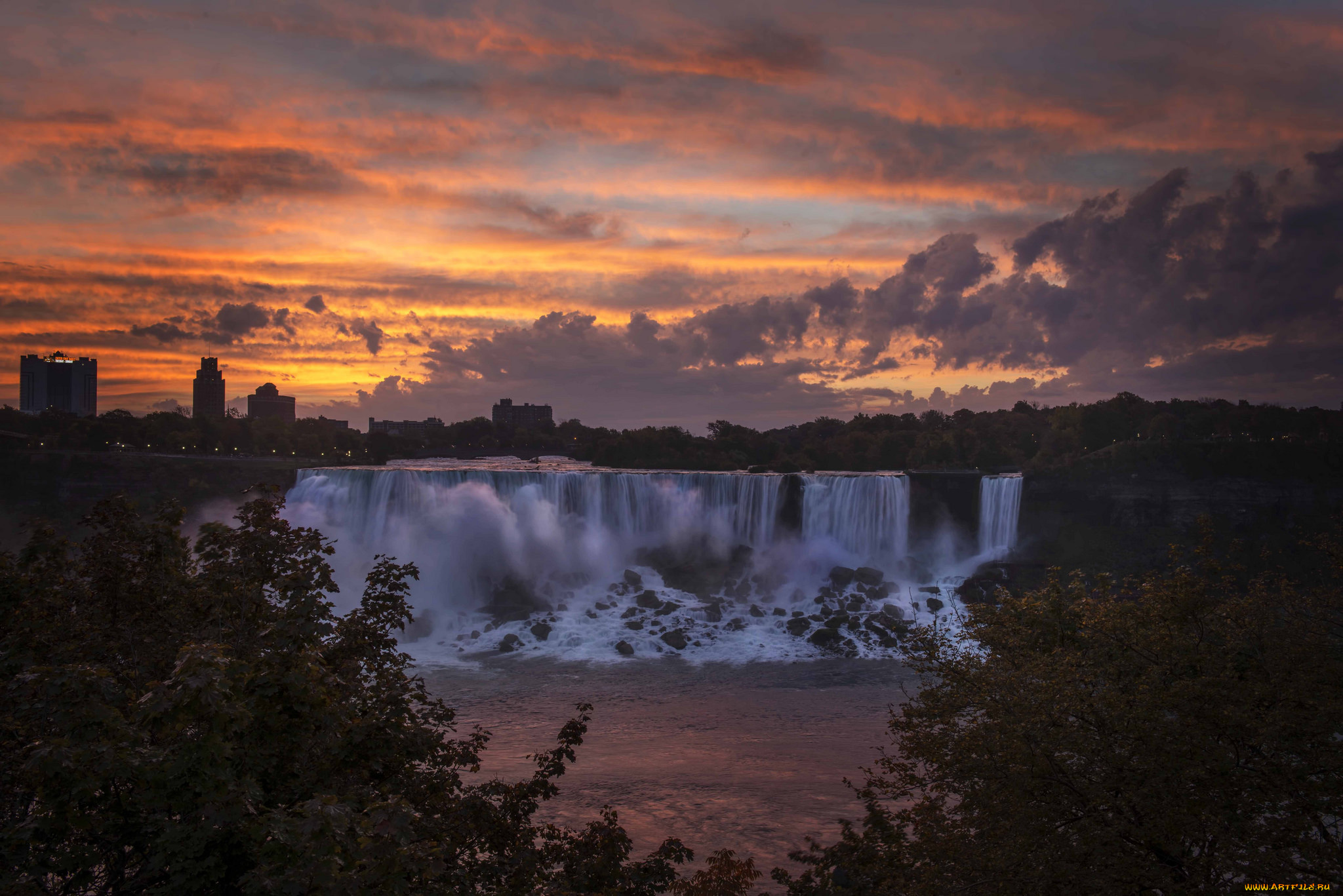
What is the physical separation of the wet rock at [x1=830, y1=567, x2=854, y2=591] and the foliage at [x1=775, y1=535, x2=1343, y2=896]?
3243 cm

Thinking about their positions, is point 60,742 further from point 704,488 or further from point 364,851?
point 704,488

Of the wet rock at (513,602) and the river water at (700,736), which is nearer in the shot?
the river water at (700,736)

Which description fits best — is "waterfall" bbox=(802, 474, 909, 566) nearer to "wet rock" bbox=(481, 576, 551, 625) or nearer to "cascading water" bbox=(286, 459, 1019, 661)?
"cascading water" bbox=(286, 459, 1019, 661)

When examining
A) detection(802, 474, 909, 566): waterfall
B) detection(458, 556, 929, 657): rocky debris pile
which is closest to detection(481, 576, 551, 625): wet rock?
detection(458, 556, 929, 657): rocky debris pile

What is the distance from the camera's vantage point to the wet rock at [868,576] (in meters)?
47.2

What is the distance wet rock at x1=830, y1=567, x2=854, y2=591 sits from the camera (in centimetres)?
4688

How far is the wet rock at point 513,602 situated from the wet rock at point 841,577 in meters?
16.8

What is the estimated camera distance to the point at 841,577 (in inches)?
1865

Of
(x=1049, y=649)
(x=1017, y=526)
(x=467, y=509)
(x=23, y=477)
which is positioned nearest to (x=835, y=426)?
(x=1017, y=526)

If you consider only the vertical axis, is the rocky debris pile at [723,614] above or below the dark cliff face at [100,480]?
below

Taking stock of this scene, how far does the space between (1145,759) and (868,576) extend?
125 ft

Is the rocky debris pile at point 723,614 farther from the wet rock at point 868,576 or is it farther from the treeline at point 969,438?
the treeline at point 969,438

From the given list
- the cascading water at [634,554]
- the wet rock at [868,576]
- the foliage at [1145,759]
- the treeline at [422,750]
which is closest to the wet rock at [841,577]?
the cascading water at [634,554]

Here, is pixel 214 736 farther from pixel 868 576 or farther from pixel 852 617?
pixel 868 576
